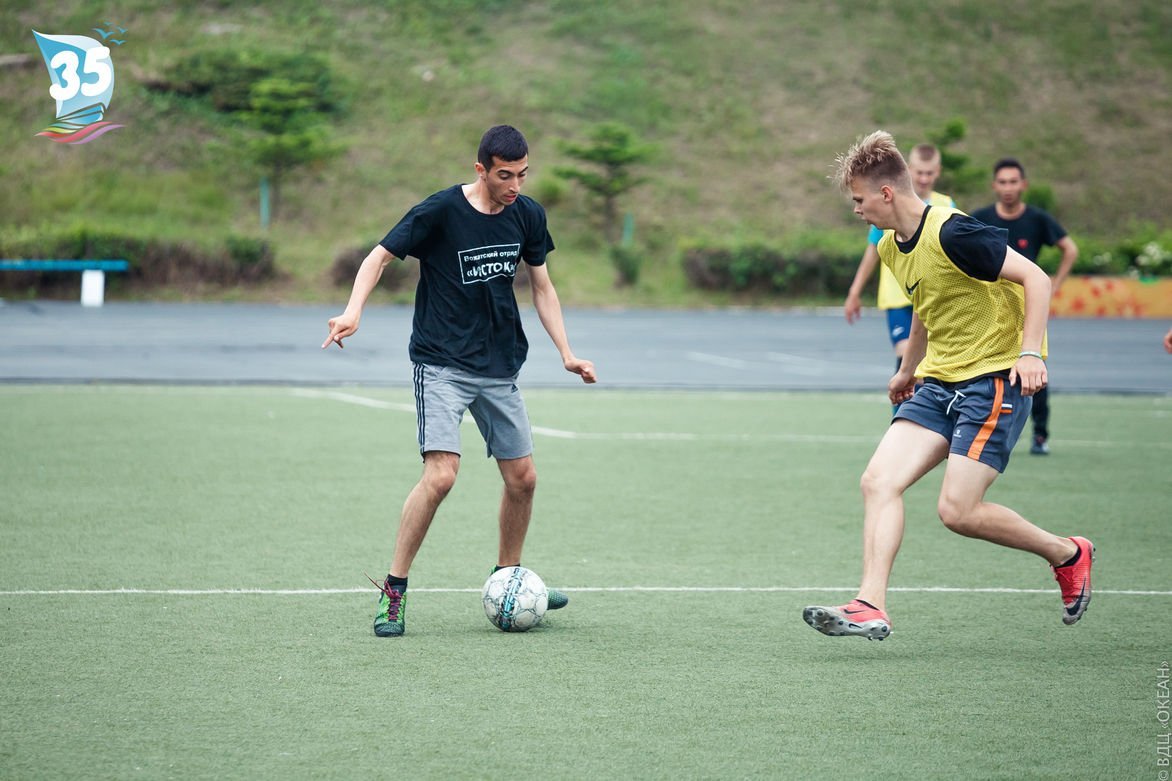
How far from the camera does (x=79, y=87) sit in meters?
13.8

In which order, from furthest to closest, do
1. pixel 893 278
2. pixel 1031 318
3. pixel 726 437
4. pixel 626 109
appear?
1. pixel 626 109
2. pixel 726 437
3. pixel 893 278
4. pixel 1031 318

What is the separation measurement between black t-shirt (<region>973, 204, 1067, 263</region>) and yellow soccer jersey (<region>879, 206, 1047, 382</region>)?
531 centimetres

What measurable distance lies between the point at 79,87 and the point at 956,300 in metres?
10.7

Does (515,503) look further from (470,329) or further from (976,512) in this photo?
(976,512)

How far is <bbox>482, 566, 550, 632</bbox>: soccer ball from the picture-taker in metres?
5.75

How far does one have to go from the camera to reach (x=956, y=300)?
5.55 meters

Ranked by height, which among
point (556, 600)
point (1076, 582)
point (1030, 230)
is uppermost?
point (1030, 230)

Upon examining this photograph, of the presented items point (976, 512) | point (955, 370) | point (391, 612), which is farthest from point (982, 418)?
point (391, 612)

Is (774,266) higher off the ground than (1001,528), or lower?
lower

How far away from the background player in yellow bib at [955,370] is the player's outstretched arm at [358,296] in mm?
1843

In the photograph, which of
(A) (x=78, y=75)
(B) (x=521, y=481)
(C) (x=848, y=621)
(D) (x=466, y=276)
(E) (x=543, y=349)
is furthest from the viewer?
(E) (x=543, y=349)

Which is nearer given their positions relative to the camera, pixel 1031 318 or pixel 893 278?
pixel 1031 318

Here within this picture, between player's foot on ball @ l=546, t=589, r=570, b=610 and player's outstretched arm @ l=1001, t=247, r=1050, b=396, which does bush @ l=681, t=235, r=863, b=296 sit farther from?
player's outstretched arm @ l=1001, t=247, r=1050, b=396

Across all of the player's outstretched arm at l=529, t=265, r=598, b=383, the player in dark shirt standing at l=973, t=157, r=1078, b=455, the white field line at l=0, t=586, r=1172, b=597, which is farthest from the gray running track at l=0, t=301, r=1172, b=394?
the player's outstretched arm at l=529, t=265, r=598, b=383
